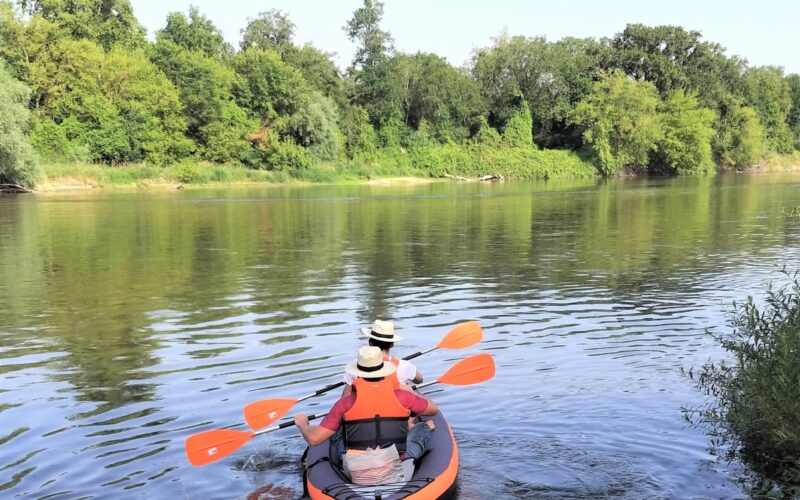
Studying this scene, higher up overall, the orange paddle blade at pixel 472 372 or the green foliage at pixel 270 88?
the green foliage at pixel 270 88

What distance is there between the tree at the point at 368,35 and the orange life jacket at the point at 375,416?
6980 cm

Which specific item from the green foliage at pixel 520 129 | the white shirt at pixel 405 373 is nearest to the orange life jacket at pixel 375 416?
the white shirt at pixel 405 373

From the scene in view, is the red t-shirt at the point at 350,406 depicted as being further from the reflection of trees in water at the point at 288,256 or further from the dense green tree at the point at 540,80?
the dense green tree at the point at 540,80

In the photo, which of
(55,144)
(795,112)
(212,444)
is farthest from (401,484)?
(795,112)

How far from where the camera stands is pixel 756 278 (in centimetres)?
1457

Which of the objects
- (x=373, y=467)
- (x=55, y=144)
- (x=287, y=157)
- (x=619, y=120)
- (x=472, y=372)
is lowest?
(x=373, y=467)

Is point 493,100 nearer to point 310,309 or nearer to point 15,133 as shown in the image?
point 15,133

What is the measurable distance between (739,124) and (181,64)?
57.0 meters

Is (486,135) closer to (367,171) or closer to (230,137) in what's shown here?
(367,171)

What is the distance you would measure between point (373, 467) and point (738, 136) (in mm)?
82792

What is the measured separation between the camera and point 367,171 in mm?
64188

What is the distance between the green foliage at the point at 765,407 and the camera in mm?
5375

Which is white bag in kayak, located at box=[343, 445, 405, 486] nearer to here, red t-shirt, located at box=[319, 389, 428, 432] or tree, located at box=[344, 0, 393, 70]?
red t-shirt, located at box=[319, 389, 428, 432]

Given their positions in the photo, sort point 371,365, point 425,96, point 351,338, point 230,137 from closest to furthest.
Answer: point 371,365, point 351,338, point 230,137, point 425,96
